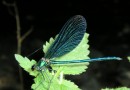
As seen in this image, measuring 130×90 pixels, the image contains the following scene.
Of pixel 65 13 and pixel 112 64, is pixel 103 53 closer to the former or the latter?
pixel 112 64

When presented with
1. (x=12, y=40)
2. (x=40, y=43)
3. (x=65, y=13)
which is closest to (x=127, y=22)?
(x=65, y=13)

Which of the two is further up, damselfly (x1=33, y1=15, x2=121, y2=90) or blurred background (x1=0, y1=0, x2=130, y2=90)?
blurred background (x1=0, y1=0, x2=130, y2=90)

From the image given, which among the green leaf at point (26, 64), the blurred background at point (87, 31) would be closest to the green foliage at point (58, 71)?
the green leaf at point (26, 64)

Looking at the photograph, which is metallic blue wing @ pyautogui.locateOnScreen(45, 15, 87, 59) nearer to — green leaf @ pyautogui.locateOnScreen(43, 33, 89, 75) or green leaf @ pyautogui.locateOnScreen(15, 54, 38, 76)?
green leaf @ pyautogui.locateOnScreen(43, 33, 89, 75)

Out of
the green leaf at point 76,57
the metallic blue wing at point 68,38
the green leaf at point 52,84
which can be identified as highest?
the metallic blue wing at point 68,38

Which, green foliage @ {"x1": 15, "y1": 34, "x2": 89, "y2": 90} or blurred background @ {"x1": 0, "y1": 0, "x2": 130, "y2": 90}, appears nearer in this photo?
green foliage @ {"x1": 15, "y1": 34, "x2": 89, "y2": 90}

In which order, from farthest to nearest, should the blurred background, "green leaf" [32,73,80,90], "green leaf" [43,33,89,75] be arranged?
the blurred background, "green leaf" [43,33,89,75], "green leaf" [32,73,80,90]

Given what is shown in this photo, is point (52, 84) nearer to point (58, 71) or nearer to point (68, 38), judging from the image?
point (58, 71)

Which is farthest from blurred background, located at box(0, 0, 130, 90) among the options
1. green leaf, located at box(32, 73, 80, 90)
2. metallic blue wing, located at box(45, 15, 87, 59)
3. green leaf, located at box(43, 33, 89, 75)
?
green leaf, located at box(32, 73, 80, 90)

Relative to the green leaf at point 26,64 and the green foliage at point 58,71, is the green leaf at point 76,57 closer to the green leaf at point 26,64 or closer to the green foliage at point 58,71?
the green foliage at point 58,71
